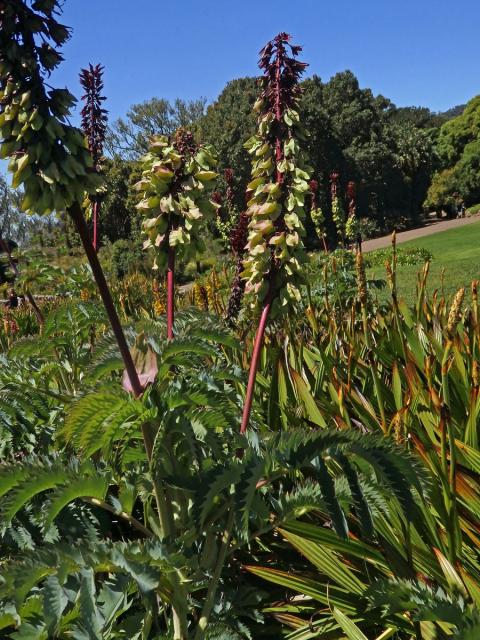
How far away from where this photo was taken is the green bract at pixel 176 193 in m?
2.10

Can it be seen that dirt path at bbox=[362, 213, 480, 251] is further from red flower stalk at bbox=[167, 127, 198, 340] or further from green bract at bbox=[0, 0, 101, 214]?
green bract at bbox=[0, 0, 101, 214]

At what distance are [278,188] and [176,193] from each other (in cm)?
42

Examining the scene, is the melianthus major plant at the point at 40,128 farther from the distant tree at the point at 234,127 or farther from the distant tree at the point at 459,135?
the distant tree at the point at 459,135

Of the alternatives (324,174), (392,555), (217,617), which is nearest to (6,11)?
(217,617)

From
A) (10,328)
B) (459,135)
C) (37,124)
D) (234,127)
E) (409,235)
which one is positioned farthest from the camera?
(459,135)

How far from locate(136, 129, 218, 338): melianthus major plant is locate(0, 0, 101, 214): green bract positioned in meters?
0.76

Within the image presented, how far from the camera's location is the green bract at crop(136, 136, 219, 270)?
210cm

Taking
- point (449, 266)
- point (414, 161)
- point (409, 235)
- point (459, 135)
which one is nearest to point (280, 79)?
point (449, 266)

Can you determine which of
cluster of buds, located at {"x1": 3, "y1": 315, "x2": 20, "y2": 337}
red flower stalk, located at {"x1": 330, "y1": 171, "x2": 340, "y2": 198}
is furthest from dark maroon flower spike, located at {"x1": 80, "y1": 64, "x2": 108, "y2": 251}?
red flower stalk, located at {"x1": 330, "y1": 171, "x2": 340, "y2": 198}

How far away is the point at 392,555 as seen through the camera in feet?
5.97

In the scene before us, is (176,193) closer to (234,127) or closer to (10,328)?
(10,328)

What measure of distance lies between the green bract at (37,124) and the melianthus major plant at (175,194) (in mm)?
756

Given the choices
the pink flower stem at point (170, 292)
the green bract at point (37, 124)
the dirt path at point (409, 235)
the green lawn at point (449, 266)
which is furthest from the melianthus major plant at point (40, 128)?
the dirt path at point (409, 235)

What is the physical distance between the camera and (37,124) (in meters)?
1.24
